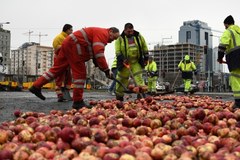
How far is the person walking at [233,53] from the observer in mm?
7152

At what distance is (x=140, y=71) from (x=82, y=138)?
6.26 meters

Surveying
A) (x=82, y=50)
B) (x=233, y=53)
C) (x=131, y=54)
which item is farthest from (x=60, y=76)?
(x=233, y=53)

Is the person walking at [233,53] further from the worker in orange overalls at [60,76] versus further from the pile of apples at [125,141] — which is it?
the worker in orange overalls at [60,76]

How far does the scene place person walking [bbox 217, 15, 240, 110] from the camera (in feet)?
23.5

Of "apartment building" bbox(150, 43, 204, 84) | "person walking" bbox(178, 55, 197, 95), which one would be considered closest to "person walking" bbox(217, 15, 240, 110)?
"person walking" bbox(178, 55, 197, 95)

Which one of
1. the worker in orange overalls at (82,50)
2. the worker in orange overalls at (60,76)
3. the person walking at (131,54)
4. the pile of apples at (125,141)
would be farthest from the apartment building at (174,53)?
the pile of apples at (125,141)

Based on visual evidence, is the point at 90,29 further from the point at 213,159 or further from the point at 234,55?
the point at 213,159

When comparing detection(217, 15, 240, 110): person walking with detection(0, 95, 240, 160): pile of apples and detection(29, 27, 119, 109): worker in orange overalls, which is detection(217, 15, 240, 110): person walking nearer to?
detection(29, 27, 119, 109): worker in orange overalls

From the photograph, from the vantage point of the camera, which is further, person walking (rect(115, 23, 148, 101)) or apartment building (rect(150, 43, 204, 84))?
apartment building (rect(150, 43, 204, 84))

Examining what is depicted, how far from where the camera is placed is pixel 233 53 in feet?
23.8

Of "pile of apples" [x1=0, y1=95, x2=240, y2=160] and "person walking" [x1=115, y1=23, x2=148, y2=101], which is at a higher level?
"person walking" [x1=115, y1=23, x2=148, y2=101]

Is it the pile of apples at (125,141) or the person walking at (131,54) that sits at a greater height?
the person walking at (131,54)

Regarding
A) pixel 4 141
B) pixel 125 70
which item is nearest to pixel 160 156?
pixel 4 141

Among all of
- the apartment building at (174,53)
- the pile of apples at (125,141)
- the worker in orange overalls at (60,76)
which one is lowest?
the pile of apples at (125,141)
